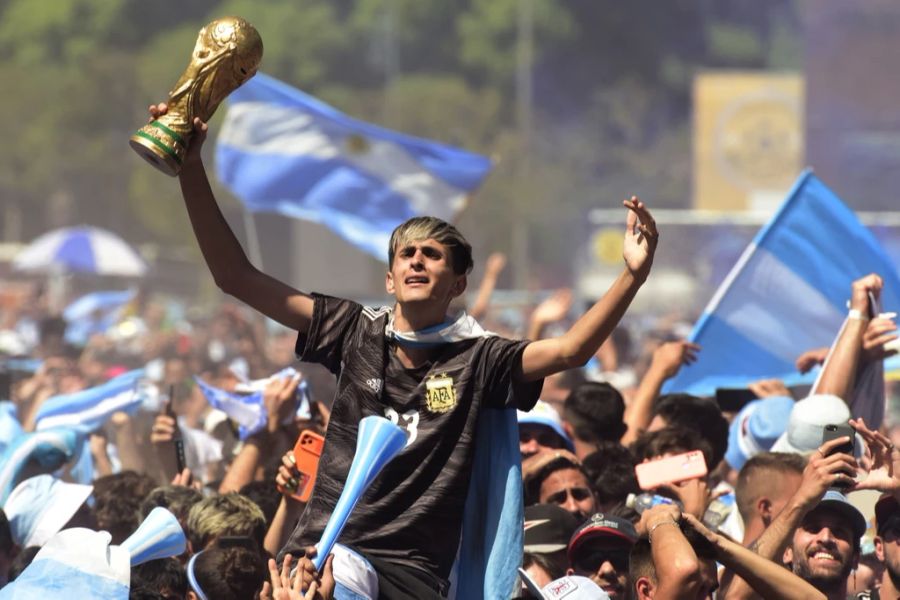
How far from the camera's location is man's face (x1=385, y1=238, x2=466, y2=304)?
5.29 m

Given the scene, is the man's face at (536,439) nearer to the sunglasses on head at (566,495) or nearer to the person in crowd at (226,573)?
the sunglasses on head at (566,495)

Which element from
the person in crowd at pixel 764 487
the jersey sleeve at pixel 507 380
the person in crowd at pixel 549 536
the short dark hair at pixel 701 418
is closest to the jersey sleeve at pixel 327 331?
the jersey sleeve at pixel 507 380

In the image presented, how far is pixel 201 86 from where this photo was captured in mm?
5281

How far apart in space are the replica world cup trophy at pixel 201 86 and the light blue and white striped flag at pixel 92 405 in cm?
362

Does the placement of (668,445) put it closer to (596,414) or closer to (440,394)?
(596,414)

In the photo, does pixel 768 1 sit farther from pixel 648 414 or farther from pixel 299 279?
pixel 648 414

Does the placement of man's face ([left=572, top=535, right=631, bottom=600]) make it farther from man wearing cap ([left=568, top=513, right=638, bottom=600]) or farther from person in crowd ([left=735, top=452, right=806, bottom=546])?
person in crowd ([left=735, top=452, right=806, bottom=546])

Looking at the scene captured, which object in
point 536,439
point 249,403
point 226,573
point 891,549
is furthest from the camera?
point 249,403

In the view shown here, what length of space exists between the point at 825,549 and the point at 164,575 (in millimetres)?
2103

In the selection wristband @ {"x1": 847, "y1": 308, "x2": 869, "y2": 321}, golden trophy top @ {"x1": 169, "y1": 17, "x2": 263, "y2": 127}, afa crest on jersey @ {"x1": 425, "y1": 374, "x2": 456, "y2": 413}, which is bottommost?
afa crest on jersey @ {"x1": 425, "y1": 374, "x2": 456, "y2": 413}

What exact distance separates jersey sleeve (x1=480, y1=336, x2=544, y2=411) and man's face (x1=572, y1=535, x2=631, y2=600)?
1.06 meters

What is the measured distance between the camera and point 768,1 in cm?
5600

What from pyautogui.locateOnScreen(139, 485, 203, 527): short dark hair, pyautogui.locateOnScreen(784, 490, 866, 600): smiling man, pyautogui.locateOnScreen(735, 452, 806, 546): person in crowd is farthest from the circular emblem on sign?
pyautogui.locateOnScreen(784, 490, 866, 600): smiling man

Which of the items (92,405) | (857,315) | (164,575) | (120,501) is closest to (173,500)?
(120,501)
